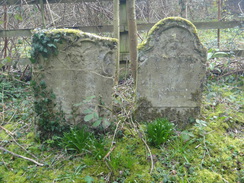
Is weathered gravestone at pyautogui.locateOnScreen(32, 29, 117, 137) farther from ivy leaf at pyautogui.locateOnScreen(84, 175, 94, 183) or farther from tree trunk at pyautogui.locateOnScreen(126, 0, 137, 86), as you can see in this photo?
tree trunk at pyautogui.locateOnScreen(126, 0, 137, 86)

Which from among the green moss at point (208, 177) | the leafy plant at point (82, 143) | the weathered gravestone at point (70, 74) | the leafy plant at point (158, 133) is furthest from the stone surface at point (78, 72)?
the green moss at point (208, 177)

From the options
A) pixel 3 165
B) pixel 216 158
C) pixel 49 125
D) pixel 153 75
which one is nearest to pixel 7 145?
pixel 3 165

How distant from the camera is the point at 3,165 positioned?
277cm

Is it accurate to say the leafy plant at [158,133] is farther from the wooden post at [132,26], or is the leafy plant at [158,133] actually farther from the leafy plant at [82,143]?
the wooden post at [132,26]

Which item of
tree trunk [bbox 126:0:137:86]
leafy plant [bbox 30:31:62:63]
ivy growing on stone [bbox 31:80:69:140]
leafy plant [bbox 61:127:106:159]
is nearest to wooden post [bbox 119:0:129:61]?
tree trunk [bbox 126:0:137:86]

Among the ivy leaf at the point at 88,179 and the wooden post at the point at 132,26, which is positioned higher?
the wooden post at the point at 132,26

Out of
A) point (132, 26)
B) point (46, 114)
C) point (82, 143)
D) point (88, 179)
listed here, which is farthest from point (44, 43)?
point (132, 26)

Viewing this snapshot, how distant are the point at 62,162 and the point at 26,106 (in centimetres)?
172

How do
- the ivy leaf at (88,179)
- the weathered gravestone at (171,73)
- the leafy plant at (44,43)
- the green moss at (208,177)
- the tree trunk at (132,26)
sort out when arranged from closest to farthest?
the ivy leaf at (88,179) < the green moss at (208,177) < the leafy plant at (44,43) < the weathered gravestone at (171,73) < the tree trunk at (132,26)

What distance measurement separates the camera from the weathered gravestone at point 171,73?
3.22 meters

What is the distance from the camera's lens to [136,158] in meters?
2.82

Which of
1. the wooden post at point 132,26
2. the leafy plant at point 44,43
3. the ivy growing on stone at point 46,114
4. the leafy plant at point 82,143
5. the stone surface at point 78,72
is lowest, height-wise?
the leafy plant at point 82,143

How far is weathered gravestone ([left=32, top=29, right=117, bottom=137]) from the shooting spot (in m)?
2.95

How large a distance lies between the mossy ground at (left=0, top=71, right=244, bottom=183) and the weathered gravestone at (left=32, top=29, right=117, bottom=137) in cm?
42
